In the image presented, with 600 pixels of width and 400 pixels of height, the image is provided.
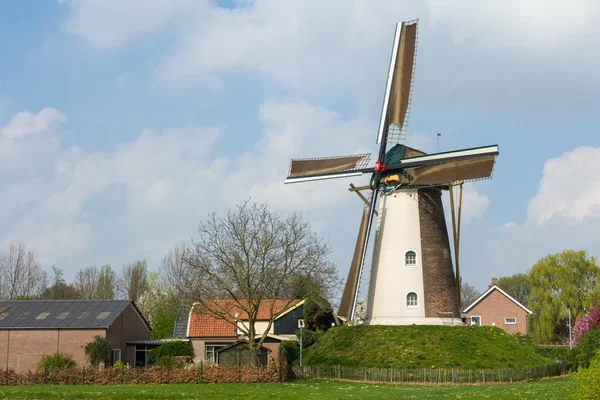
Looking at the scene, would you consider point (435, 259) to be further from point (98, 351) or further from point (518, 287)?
point (518, 287)

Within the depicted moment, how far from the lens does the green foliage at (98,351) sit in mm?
47469

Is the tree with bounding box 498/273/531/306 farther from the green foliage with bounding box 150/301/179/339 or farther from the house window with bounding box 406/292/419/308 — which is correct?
the house window with bounding box 406/292/419/308

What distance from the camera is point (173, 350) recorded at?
1976 inches

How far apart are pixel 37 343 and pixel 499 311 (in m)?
41.3

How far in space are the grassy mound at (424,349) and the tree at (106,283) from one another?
6037 centimetres

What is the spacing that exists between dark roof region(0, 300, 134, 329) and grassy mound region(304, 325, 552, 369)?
17530 mm

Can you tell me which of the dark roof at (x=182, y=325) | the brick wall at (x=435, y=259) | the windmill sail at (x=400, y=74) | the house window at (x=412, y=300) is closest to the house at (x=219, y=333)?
the dark roof at (x=182, y=325)

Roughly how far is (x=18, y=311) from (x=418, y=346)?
30740 mm

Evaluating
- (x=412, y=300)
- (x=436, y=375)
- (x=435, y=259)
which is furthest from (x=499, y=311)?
(x=436, y=375)

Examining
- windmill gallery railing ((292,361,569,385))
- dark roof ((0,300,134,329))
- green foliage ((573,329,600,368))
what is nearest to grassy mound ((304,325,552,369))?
windmill gallery railing ((292,361,569,385))

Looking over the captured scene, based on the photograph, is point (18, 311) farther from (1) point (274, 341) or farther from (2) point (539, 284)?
(2) point (539, 284)

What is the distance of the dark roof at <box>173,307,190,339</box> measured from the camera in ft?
181

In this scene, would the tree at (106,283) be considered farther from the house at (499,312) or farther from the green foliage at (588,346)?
the green foliage at (588,346)

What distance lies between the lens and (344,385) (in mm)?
33469
